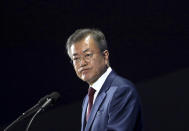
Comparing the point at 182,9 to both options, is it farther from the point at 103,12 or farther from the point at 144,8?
the point at 103,12

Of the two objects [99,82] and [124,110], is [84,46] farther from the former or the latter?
[124,110]

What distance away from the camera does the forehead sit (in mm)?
2056

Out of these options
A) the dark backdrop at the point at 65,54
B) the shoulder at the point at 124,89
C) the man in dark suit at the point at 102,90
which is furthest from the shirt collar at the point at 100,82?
the dark backdrop at the point at 65,54

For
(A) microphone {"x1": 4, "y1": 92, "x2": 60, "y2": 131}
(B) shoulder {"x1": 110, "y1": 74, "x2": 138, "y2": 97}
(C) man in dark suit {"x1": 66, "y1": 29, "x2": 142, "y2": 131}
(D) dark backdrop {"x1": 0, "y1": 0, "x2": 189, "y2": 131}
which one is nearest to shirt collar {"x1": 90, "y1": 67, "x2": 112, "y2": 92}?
(C) man in dark suit {"x1": 66, "y1": 29, "x2": 142, "y2": 131}

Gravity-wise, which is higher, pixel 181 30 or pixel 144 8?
pixel 144 8

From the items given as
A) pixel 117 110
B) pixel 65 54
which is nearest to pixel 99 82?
pixel 117 110

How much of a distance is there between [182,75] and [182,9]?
539mm

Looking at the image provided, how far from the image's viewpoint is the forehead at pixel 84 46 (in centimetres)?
206

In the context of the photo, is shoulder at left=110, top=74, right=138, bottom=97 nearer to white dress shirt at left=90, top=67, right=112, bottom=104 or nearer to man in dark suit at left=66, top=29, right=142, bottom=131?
man in dark suit at left=66, top=29, right=142, bottom=131

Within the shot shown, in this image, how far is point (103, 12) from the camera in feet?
10.2

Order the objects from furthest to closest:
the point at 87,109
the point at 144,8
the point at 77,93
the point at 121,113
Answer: the point at 77,93 → the point at 144,8 → the point at 87,109 → the point at 121,113

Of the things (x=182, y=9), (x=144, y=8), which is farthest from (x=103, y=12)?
(x=182, y=9)

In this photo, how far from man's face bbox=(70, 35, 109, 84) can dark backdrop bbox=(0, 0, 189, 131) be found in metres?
0.87

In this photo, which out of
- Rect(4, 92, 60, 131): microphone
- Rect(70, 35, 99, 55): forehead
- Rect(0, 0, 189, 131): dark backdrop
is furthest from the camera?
Rect(0, 0, 189, 131): dark backdrop
